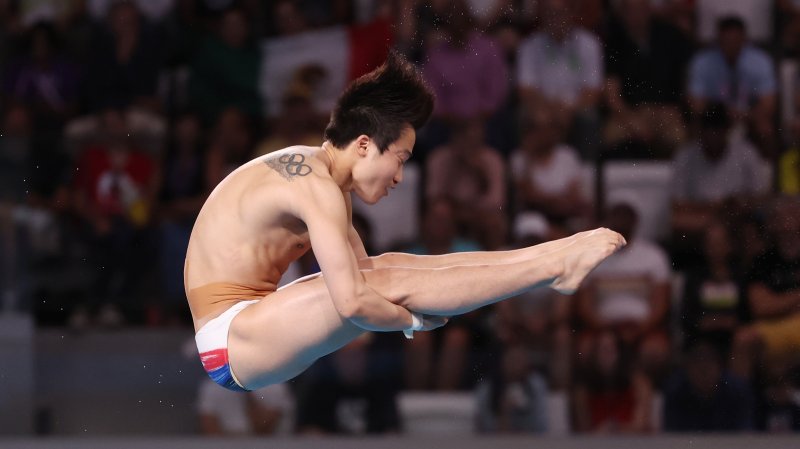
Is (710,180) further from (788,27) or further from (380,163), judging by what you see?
(380,163)

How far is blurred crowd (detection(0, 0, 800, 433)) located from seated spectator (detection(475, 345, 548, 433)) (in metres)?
0.01

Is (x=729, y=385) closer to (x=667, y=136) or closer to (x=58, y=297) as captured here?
(x=667, y=136)

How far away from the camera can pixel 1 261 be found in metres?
5.54

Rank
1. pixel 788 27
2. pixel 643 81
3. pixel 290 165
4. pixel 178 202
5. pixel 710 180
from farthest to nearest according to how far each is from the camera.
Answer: pixel 788 27, pixel 643 81, pixel 178 202, pixel 710 180, pixel 290 165

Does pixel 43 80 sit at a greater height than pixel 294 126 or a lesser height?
greater

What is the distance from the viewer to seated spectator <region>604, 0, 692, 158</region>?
19.6 feet

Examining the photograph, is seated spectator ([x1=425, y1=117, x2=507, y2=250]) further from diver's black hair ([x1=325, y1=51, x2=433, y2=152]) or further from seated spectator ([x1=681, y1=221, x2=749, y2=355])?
diver's black hair ([x1=325, y1=51, x2=433, y2=152])

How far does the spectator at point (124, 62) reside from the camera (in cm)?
636

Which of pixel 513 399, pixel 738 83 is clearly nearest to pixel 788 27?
pixel 738 83

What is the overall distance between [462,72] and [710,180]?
1.45 metres

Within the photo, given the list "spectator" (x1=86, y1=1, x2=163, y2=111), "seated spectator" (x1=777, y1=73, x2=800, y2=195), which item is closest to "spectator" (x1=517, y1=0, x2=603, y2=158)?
"seated spectator" (x1=777, y1=73, x2=800, y2=195)

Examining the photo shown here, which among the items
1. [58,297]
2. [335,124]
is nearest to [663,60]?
[335,124]

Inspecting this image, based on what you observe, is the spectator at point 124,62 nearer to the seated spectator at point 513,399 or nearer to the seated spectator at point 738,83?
the seated spectator at point 513,399

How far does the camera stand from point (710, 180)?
5.87 meters
